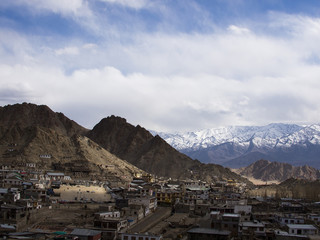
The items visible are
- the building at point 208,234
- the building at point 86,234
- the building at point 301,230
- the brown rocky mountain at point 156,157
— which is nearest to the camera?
the building at point 86,234

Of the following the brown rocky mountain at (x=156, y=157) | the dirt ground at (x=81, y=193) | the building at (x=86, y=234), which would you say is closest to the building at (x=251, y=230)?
the building at (x=86, y=234)

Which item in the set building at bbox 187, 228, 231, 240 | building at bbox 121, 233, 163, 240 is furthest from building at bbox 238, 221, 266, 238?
building at bbox 121, 233, 163, 240

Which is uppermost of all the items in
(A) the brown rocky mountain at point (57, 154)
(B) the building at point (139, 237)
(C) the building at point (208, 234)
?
(A) the brown rocky mountain at point (57, 154)

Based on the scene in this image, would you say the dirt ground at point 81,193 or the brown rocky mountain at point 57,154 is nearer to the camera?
the dirt ground at point 81,193

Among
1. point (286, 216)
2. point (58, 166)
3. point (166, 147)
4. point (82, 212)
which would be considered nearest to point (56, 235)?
point (82, 212)

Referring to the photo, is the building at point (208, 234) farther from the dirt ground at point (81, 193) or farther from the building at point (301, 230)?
the dirt ground at point (81, 193)

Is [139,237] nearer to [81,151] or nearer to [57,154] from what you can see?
[57,154]

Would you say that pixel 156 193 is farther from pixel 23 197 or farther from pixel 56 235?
pixel 56 235
